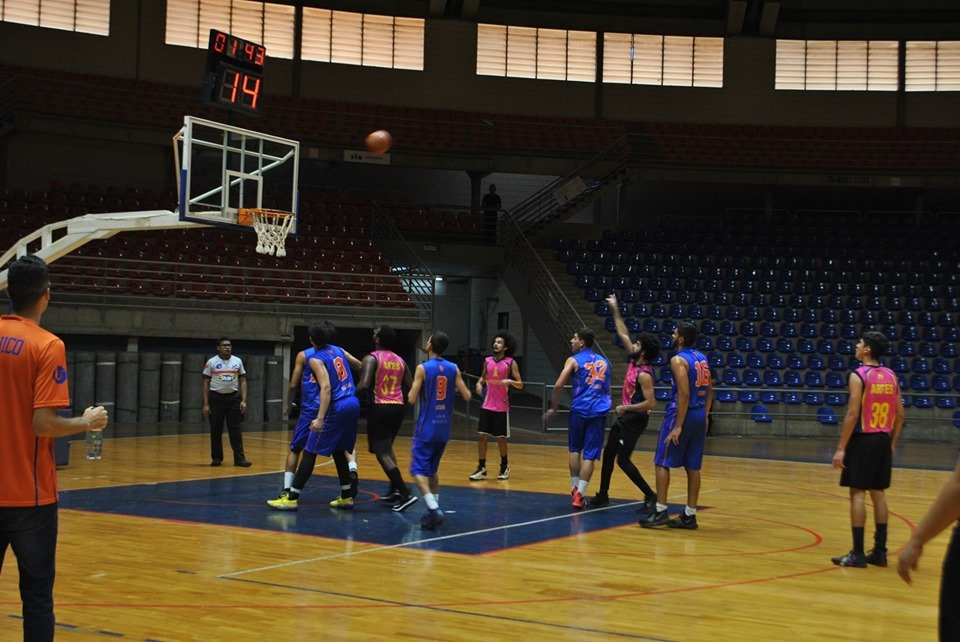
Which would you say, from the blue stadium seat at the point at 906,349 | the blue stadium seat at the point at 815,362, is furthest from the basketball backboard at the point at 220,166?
the blue stadium seat at the point at 906,349

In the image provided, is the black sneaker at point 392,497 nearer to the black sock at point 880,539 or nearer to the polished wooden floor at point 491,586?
the polished wooden floor at point 491,586

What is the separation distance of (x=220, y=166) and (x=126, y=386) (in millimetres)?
9064

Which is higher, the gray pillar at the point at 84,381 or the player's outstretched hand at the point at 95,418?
the player's outstretched hand at the point at 95,418

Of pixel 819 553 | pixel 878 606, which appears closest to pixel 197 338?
pixel 819 553

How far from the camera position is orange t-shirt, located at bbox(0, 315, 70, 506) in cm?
446

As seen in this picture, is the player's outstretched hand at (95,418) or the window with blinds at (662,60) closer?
the player's outstretched hand at (95,418)

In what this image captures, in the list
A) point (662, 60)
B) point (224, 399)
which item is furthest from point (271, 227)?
point (662, 60)

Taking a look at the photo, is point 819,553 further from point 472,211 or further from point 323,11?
point 323,11

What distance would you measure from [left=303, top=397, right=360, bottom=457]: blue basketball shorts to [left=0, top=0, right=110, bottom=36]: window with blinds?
2155 centimetres

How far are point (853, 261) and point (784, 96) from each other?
22.4 ft

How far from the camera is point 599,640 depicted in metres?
5.99

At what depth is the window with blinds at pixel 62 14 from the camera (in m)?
27.5

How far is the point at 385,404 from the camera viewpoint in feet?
36.5

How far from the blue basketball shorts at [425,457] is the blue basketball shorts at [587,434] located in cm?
213
